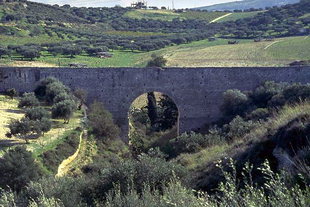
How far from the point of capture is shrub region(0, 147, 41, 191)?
13.4 m

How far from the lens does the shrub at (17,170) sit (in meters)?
13.4

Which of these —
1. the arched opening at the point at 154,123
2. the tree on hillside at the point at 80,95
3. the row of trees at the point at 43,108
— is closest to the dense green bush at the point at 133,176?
the row of trees at the point at 43,108

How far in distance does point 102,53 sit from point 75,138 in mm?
22939

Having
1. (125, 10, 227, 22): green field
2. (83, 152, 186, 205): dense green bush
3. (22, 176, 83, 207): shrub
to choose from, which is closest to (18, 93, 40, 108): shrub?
(22, 176, 83, 207): shrub

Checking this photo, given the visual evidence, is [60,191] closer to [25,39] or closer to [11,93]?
[11,93]

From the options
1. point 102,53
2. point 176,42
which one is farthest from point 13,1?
point 102,53

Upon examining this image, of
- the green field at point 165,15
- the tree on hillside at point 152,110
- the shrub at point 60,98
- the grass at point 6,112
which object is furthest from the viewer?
the green field at point 165,15

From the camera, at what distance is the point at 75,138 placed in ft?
68.1

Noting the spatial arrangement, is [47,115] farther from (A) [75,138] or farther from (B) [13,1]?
(B) [13,1]

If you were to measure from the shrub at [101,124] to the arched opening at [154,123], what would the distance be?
2.35m

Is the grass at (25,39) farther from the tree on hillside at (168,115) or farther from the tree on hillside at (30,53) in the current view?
the tree on hillside at (168,115)

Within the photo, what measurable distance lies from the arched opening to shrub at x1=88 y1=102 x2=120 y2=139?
2351 mm

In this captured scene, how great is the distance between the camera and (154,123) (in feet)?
104

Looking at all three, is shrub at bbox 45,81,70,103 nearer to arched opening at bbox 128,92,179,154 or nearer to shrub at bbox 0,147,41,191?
arched opening at bbox 128,92,179,154
